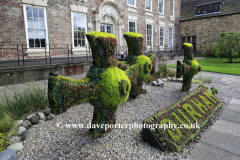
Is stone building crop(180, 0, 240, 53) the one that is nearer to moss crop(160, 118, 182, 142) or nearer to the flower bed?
the flower bed

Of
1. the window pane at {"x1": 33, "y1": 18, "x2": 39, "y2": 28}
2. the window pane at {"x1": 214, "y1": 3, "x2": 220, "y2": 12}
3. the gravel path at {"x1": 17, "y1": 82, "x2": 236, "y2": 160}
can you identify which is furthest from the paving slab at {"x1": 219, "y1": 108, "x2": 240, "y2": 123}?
the window pane at {"x1": 214, "y1": 3, "x2": 220, "y2": 12}

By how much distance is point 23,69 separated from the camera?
6.32 meters

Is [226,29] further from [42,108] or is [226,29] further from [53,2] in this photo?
[42,108]

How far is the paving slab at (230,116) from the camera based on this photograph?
3819mm

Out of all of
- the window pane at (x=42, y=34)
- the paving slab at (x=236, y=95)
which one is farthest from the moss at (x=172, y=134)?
the window pane at (x=42, y=34)

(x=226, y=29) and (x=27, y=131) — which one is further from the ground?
(x=226, y=29)

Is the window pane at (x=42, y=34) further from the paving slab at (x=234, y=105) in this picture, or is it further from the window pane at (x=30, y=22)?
the paving slab at (x=234, y=105)

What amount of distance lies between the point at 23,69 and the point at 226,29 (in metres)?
19.9

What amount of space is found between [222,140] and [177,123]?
86 centimetres

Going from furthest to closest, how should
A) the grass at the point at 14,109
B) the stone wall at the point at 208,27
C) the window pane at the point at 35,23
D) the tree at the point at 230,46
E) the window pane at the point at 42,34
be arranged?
the stone wall at the point at 208,27 → the tree at the point at 230,46 → the window pane at the point at 42,34 → the window pane at the point at 35,23 → the grass at the point at 14,109

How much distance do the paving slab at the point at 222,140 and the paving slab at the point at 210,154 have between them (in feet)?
0.36

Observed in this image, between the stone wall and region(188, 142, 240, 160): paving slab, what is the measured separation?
1920 cm

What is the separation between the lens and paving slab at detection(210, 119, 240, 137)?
3238mm

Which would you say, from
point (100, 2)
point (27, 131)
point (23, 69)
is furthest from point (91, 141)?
point (100, 2)
